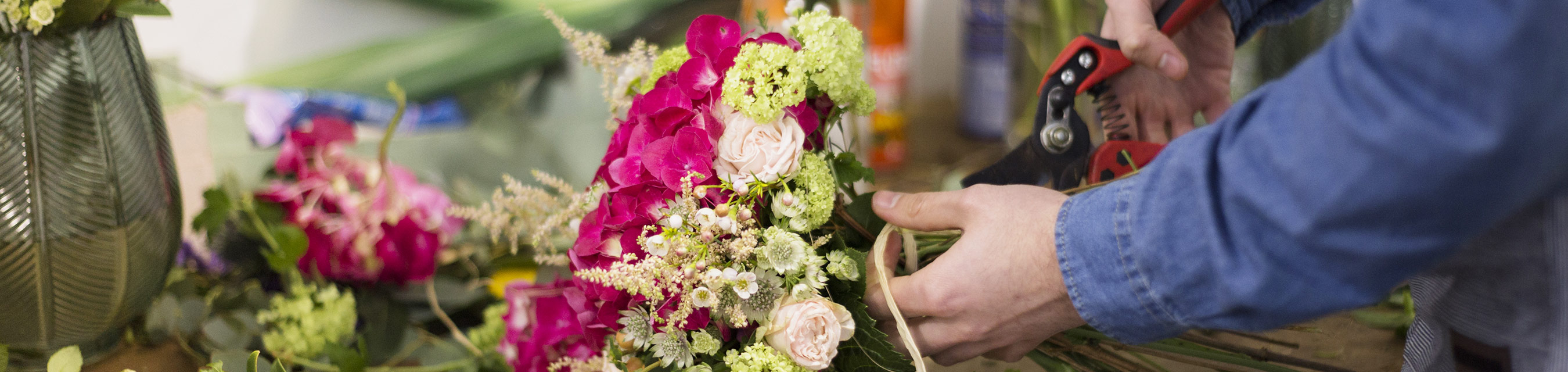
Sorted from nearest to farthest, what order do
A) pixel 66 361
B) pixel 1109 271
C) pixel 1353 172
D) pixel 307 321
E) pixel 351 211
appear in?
1. pixel 1353 172
2. pixel 1109 271
3. pixel 66 361
4. pixel 307 321
5. pixel 351 211

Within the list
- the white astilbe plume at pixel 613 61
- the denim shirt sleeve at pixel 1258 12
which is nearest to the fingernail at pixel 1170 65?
the denim shirt sleeve at pixel 1258 12

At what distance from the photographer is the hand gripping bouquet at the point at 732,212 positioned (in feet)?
1.49

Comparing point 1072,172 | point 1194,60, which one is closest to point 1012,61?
point 1194,60

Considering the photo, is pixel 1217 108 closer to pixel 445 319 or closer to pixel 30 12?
pixel 445 319

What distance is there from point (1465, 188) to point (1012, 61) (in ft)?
2.94

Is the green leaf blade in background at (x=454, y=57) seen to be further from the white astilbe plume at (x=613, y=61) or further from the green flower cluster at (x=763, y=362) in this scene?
the green flower cluster at (x=763, y=362)

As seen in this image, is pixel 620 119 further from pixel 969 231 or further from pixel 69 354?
pixel 69 354

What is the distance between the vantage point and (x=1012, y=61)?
1189 millimetres

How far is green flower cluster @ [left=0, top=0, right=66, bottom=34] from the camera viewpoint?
0.48m

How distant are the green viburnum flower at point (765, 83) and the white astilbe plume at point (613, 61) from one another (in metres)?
0.08

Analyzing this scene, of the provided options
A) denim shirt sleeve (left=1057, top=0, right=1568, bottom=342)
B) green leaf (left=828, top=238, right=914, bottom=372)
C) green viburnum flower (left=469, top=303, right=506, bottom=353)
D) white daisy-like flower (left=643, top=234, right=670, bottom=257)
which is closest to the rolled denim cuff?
denim shirt sleeve (left=1057, top=0, right=1568, bottom=342)

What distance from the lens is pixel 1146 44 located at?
57 cm

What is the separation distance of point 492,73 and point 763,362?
2.52ft

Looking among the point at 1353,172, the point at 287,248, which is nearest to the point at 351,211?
the point at 287,248
